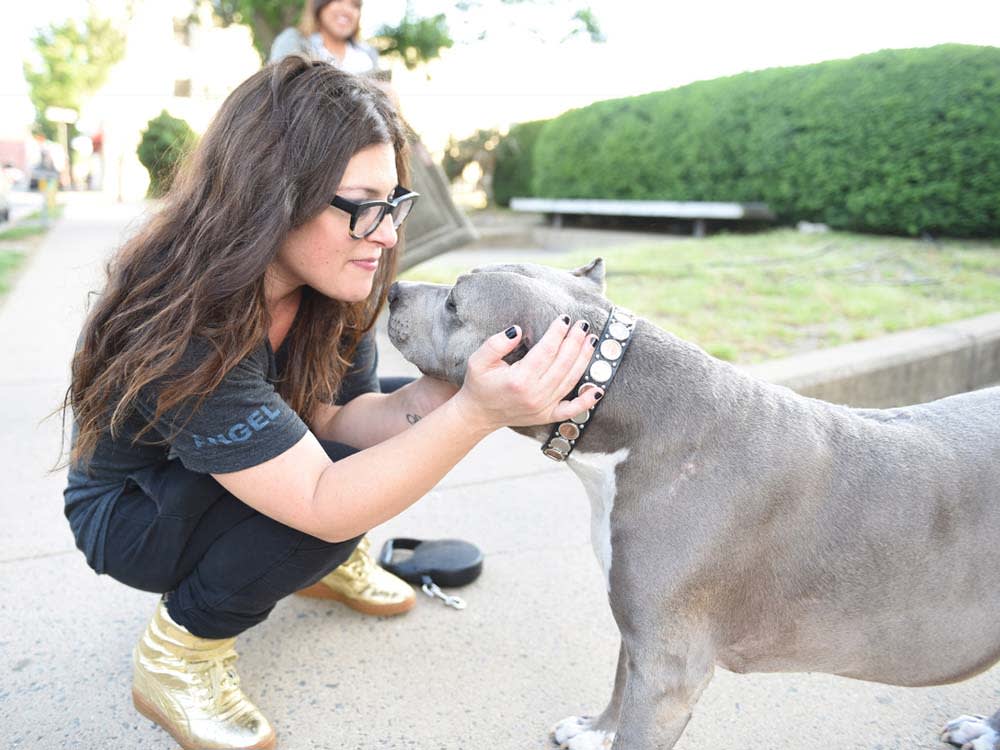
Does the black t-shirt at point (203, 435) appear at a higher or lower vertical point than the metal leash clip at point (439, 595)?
higher

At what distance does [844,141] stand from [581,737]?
877 cm

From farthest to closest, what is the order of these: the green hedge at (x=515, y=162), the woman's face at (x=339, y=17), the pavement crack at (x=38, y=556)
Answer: the green hedge at (x=515, y=162) < the woman's face at (x=339, y=17) < the pavement crack at (x=38, y=556)

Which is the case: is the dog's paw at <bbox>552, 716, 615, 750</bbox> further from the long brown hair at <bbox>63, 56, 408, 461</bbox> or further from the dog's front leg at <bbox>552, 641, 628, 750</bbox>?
the long brown hair at <bbox>63, 56, 408, 461</bbox>

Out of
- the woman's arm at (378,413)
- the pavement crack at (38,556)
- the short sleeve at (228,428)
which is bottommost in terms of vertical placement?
the pavement crack at (38,556)

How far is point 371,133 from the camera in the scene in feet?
7.27

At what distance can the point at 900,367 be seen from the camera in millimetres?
5246

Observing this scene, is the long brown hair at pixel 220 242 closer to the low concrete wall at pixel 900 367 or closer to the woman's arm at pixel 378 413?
Answer: the woman's arm at pixel 378 413

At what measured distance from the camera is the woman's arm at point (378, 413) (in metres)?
2.53

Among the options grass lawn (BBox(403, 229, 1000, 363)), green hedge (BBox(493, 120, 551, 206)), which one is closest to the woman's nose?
grass lawn (BBox(403, 229, 1000, 363))

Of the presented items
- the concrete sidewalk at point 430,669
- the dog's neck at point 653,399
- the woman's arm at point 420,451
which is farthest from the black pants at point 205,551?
the dog's neck at point 653,399

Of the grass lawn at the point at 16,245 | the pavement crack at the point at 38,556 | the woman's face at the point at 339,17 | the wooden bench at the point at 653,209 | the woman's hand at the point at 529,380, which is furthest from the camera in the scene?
the wooden bench at the point at 653,209

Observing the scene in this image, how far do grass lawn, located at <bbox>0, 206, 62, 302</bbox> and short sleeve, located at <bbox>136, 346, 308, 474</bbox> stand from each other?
7286mm

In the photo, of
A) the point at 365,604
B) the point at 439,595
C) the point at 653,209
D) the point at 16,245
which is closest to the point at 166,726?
the point at 365,604

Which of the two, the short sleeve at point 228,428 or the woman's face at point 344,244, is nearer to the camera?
the short sleeve at point 228,428
